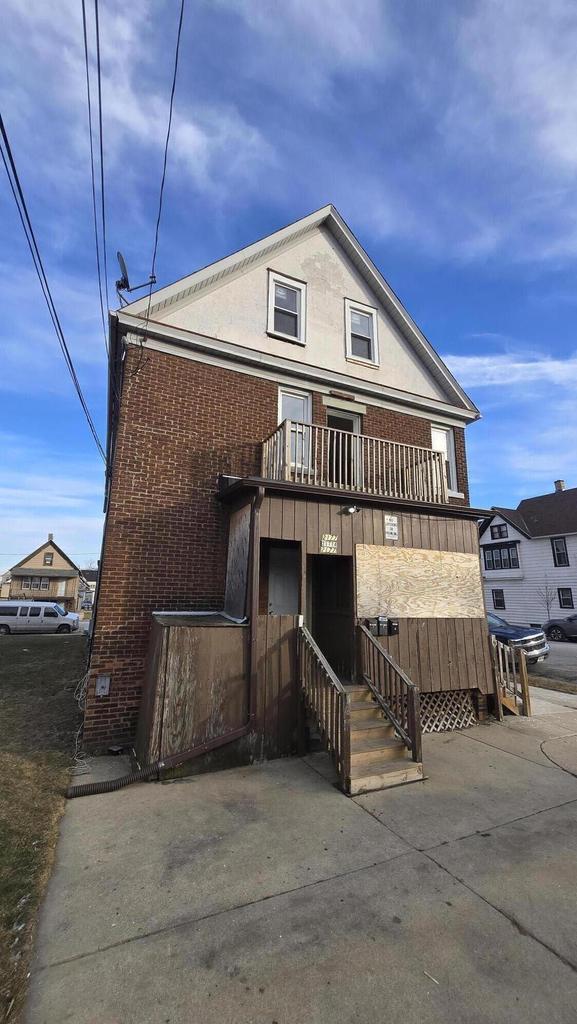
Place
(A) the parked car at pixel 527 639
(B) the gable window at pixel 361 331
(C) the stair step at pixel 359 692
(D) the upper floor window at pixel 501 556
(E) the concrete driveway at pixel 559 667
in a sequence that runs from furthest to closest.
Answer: (D) the upper floor window at pixel 501 556 → (A) the parked car at pixel 527 639 → (E) the concrete driveway at pixel 559 667 → (B) the gable window at pixel 361 331 → (C) the stair step at pixel 359 692

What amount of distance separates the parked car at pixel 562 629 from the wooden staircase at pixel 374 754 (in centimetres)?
2096

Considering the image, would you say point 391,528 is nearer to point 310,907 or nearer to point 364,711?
point 364,711

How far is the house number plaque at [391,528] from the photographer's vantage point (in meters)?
7.63

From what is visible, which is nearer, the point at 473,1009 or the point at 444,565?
the point at 473,1009

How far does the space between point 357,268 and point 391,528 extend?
23.2 ft

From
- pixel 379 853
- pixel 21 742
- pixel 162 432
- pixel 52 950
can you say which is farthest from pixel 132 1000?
pixel 162 432

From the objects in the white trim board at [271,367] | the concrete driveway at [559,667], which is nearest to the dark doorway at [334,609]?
the white trim board at [271,367]

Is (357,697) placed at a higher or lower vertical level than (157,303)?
lower

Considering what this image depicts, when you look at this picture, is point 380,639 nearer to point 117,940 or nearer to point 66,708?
point 117,940

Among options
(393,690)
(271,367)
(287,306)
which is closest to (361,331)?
(287,306)

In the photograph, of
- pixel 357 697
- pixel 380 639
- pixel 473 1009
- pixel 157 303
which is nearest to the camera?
pixel 473 1009

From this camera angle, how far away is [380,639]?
280 inches

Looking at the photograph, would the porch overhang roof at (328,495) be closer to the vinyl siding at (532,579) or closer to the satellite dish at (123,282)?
the satellite dish at (123,282)

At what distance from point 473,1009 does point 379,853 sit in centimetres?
152
